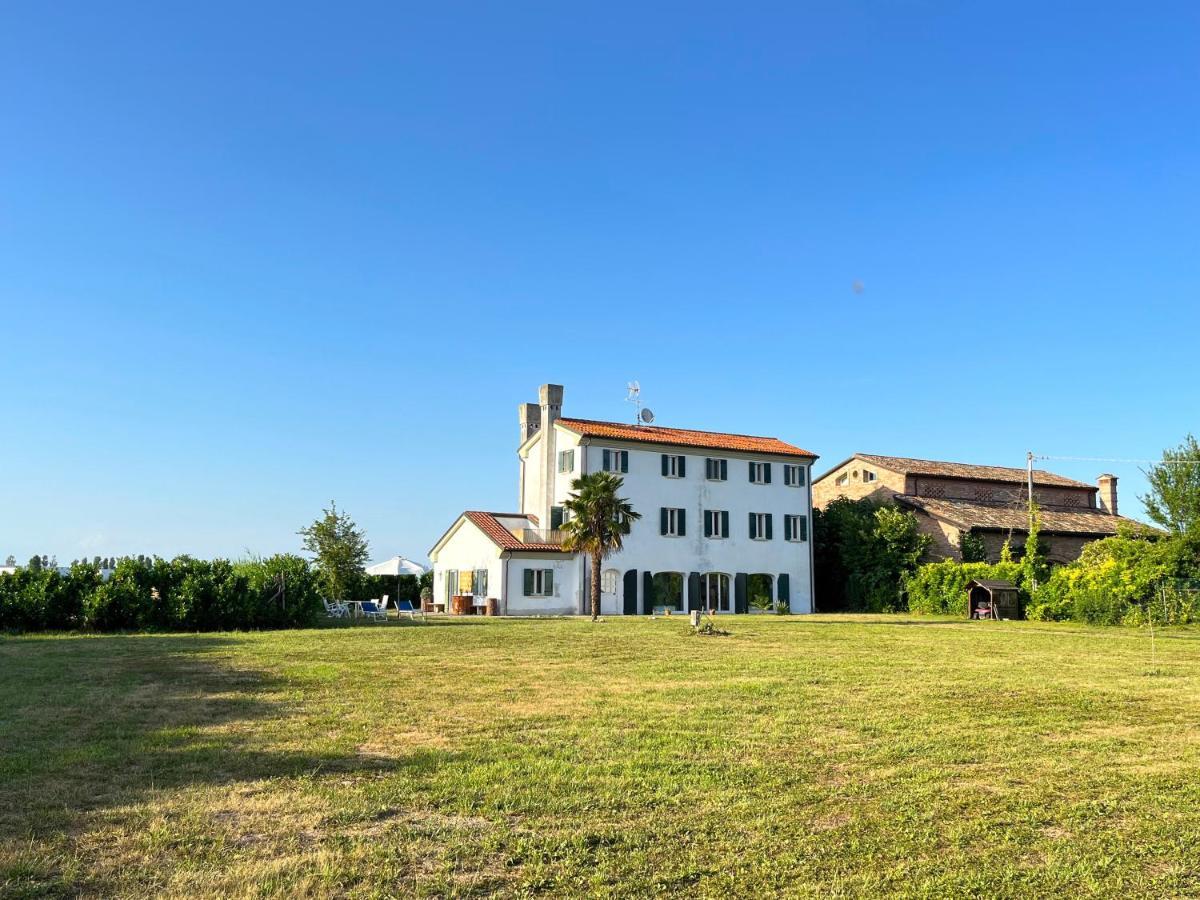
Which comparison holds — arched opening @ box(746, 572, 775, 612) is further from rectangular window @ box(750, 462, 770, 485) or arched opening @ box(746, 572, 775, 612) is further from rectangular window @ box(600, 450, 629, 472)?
rectangular window @ box(600, 450, 629, 472)

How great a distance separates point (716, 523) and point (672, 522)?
7.72ft

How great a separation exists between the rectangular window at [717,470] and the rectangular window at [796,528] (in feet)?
12.8

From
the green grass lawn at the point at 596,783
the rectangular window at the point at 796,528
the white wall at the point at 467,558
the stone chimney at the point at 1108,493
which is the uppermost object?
the stone chimney at the point at 1108,493

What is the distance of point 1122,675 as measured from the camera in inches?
565

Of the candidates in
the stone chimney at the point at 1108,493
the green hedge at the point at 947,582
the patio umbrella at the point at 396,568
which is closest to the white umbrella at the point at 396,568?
the patio umbrella at the point at 396,568

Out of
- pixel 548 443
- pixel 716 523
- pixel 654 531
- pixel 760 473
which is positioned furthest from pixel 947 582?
pixel 548 443

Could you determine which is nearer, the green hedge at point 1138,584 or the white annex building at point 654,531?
the green hedge at point 1138,584

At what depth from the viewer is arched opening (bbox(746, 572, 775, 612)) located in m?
43.1

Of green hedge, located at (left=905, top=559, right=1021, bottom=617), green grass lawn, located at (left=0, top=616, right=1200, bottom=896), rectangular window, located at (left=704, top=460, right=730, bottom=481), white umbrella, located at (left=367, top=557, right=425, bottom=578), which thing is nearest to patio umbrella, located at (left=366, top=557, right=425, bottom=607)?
white umbrella, located at (left=367, top=557, right=425, bottom=578)

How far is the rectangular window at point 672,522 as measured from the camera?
137 feet

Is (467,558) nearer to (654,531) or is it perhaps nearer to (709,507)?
(654,531)

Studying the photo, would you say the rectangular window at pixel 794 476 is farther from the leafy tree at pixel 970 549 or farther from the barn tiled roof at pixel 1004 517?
the leafy tree at pixel 970 549

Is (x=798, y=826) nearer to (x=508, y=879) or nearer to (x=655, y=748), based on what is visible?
(x=508, y=879)

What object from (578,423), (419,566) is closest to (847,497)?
(578,423)
